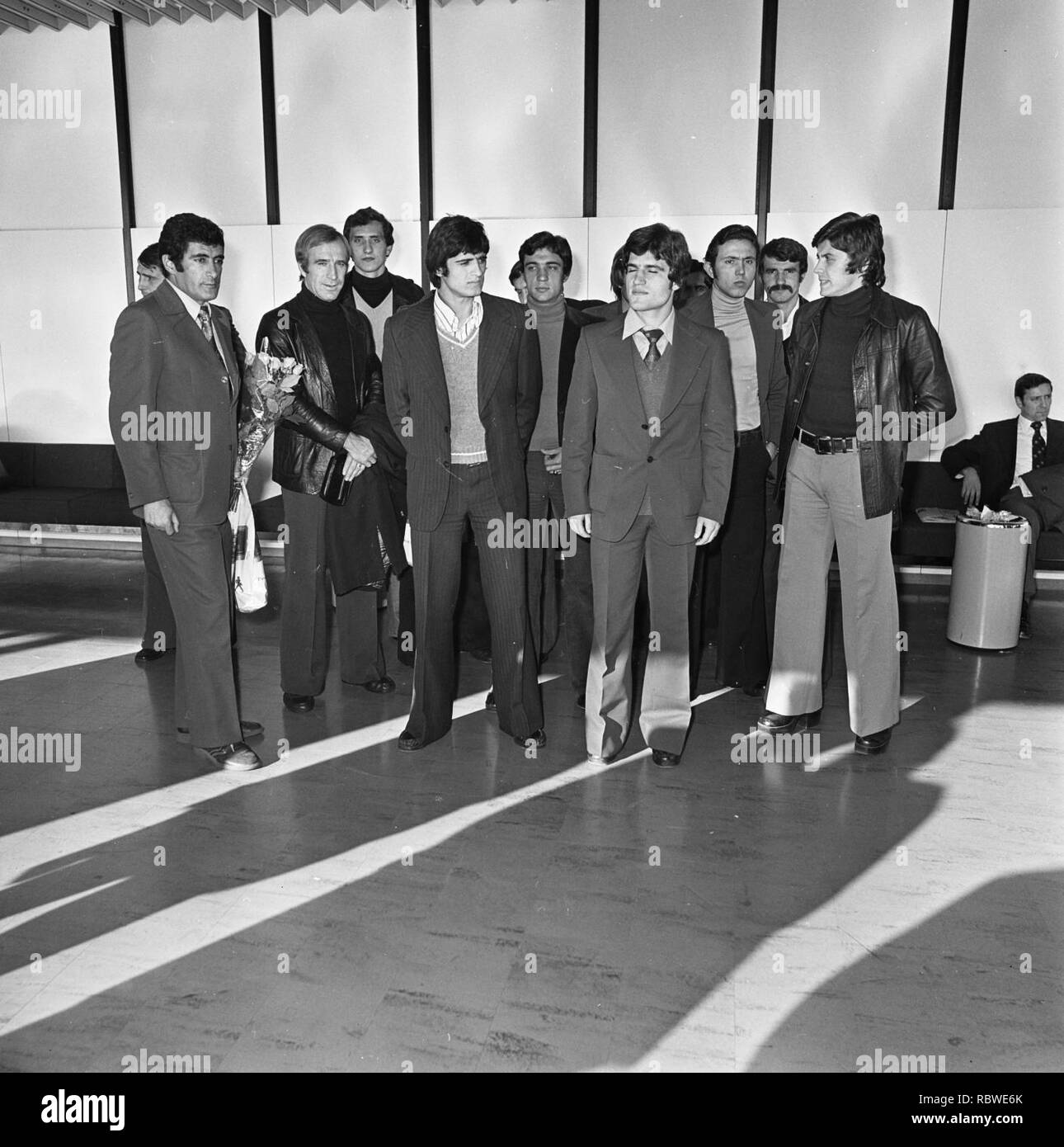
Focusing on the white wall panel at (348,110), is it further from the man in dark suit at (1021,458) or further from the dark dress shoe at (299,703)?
the dark dress shoe at (299,703)

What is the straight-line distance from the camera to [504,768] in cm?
409

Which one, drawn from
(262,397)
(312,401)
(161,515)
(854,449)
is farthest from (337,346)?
(854,449)

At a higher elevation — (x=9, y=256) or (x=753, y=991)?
(x=9, y=256)

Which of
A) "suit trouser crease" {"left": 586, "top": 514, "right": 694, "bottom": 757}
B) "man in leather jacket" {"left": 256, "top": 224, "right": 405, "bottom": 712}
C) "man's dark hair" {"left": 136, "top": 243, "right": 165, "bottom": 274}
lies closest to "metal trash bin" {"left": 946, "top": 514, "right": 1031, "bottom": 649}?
"suit trouser crease" {"left": 586, "top": 514, "right": 694, "bottom": 757}

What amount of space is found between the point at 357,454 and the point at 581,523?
0.98 m

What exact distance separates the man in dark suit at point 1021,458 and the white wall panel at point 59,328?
6224mm

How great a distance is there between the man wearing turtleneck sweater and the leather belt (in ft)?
3.24

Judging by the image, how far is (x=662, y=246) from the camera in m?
3.73

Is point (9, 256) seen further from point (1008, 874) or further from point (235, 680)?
point (1008, 874)

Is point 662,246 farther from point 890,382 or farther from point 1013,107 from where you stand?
point 1013,107

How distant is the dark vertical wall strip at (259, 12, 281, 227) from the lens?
8.06 m

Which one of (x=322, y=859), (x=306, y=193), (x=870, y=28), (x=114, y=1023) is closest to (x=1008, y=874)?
(x=322, y=859)
